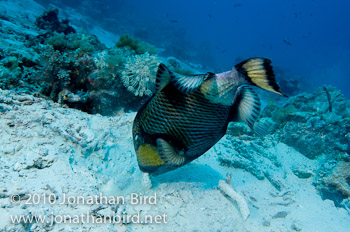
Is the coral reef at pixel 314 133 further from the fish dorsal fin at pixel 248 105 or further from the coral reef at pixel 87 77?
the fish dorsal fin at pixel 248 105

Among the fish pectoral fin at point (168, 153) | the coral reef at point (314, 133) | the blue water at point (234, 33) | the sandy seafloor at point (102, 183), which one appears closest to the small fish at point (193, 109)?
the fish pectoral fin at point (168, 153)

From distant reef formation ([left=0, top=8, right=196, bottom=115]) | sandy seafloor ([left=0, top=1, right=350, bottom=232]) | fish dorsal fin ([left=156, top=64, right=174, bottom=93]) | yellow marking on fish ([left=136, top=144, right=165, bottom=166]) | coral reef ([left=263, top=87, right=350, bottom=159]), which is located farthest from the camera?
coral reef ([left=263, top=87, right=350, bottom=159])

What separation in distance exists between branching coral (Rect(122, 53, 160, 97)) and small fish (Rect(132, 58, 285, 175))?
230cm

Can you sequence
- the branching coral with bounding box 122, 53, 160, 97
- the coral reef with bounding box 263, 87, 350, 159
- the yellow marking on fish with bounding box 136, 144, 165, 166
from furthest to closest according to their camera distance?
the coral reef with bounding box 263, 87, 350, 159 < the branching coral with bounding box 122, 53, 160, 97 < the yellow marking on fish with bounding box 136, 144, 165, 166

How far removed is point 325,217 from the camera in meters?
3.56

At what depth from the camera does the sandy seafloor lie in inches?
69.1

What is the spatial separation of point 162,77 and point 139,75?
2455 millimetres

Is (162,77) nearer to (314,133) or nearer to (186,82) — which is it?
(186,82)

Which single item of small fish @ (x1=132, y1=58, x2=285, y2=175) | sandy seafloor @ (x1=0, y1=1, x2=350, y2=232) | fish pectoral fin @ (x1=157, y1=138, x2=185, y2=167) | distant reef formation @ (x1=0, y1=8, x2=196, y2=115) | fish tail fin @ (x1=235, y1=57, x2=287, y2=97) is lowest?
sandy seafloor @ (x1=0, y1=1, x2=350, y2=232)

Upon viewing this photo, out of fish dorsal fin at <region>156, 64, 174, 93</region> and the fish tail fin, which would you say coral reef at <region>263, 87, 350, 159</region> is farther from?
fish dorsal fin at <region>156, 64, 174, 93</region>

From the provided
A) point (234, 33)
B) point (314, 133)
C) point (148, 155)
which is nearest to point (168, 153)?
point (148, 155)


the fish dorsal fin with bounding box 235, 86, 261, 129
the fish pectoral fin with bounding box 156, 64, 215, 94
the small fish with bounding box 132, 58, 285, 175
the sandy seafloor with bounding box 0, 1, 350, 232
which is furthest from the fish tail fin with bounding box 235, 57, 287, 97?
the sandy seafloor with bounding box 0, 1, 350, 232

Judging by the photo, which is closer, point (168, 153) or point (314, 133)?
point (168, 153)

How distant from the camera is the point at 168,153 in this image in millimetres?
1275
